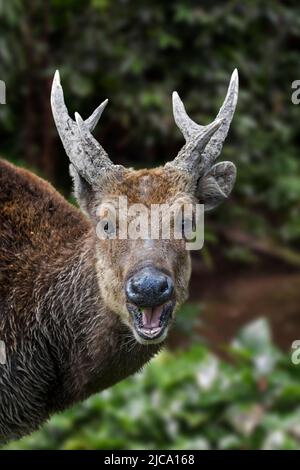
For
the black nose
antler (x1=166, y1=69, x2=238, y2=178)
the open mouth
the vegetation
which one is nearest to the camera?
the black nose

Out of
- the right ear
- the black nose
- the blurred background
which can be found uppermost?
the blurred background

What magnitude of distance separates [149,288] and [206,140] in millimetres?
953

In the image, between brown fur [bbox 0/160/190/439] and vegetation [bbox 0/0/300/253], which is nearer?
brown fur [bbox 0/160/190/439]

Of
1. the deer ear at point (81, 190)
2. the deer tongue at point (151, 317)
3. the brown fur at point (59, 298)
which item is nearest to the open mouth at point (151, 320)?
the deer tongue at point (151, 317)

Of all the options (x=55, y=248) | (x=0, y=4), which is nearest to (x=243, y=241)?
(x=0, y=4)

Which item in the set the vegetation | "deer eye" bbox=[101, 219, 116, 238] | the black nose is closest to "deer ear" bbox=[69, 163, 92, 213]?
"deer eye" bbox=[101, 219, 116, 238]

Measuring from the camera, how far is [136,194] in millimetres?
5152

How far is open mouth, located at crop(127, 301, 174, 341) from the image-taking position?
15.8ft

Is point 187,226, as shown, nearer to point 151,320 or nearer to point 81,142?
point 151,320

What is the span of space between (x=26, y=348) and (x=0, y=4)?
514 cm

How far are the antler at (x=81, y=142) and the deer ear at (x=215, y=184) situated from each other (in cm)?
52

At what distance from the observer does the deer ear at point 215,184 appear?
17.6 feet

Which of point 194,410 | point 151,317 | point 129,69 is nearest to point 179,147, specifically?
point 129,69

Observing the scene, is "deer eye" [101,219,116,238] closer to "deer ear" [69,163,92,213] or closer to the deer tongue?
"deer ear" [69,163,92,213]
